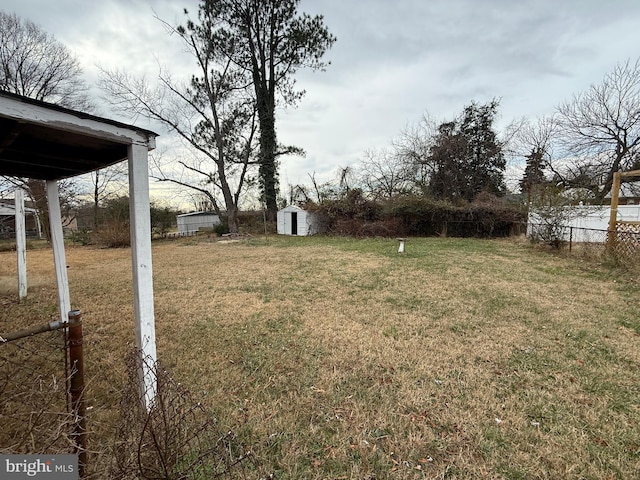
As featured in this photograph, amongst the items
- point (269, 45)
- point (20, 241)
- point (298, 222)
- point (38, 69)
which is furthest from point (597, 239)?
point (38, 69)

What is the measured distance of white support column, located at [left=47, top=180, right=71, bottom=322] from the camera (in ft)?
9.61

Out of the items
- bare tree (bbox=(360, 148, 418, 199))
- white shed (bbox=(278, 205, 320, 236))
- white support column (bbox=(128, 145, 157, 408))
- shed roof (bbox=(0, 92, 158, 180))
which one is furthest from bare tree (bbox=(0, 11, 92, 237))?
bare tree (bbox=(360, 148, 418, 199))

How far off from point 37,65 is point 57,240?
16379 millimetres

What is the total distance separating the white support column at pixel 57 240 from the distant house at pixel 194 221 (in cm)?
1747

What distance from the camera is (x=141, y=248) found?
1.70m

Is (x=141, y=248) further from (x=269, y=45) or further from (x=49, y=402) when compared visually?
(x=269, y=45)

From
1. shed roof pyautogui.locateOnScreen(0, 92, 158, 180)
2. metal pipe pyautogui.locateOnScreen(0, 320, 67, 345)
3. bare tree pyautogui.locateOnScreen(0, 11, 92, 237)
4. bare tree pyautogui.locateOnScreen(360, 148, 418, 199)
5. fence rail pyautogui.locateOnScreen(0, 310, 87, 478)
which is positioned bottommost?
fence rail pyautogui.locateOnScreen(0, 310, 87, 478)

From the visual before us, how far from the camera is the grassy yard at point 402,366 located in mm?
1598

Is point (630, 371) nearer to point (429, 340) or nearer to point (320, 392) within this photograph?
point (429, 340)

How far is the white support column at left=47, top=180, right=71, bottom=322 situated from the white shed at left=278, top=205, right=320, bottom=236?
1314cm

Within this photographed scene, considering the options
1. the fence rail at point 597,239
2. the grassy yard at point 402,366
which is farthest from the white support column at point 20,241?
the fence rail at point 597,239

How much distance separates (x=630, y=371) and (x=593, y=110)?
15.3 meters

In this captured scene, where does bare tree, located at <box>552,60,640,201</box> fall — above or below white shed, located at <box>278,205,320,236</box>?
above

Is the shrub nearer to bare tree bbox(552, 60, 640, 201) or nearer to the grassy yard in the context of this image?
the grassy yard
